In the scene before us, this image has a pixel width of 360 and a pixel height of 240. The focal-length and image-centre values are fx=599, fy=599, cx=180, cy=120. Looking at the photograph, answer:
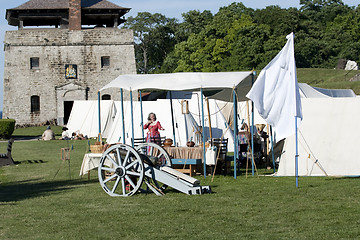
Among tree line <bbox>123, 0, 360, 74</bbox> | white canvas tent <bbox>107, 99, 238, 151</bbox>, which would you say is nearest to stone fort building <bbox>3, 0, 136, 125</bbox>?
tree line <bbox>123, 0, 360, 74</bbox>

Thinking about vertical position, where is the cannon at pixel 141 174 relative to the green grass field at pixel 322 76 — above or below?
below

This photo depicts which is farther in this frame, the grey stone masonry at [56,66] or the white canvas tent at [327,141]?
the grey stone masonry at [56,66]

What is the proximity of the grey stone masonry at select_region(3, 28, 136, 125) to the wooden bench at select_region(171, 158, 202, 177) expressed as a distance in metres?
27.4

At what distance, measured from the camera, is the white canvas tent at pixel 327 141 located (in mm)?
12250

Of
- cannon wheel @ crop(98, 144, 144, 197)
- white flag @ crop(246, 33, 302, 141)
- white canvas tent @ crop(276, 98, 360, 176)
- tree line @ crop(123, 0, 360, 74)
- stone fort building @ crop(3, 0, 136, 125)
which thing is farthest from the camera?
tree line @ crop(123, 0, 360, 74)

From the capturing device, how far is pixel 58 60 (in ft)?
130

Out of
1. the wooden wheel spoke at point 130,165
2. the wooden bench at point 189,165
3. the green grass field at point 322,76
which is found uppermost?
the green grass field at point 322,76

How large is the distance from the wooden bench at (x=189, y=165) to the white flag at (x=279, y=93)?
5.96 feet

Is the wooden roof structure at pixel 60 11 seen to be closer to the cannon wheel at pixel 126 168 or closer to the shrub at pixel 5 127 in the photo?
the shrub at pixel 5 127

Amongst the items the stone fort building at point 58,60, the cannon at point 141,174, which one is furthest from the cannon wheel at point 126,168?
the stone fort building at point 58,60

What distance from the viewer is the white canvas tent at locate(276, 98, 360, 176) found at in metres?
12.2

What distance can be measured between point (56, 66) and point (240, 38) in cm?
1988

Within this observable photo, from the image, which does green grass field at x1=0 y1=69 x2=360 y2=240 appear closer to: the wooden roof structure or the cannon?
the cannon

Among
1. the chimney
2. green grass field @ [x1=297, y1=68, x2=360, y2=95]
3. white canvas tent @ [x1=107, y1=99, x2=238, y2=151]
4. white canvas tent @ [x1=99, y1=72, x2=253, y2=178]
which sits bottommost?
white canvas tent @ [x1=107, y1=99, x2=238, y2=151]
